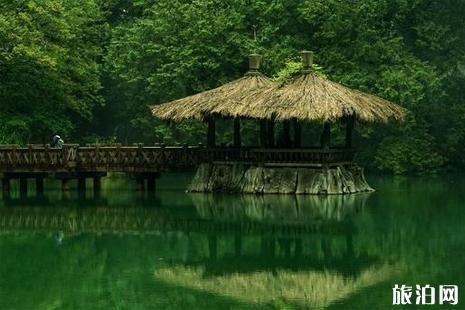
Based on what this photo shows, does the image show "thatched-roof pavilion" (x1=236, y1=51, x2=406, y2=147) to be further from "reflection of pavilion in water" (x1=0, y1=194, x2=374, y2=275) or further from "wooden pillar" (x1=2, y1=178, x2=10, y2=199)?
"wooden pillar" (x1=2, y1=178, x2=10, y2=199)

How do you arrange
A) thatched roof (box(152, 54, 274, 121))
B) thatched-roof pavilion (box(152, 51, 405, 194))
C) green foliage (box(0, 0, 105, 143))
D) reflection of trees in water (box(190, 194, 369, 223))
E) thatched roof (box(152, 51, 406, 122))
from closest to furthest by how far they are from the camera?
reflection of trees in water (box(190, 194, 369, 223)) < thatched roof (box(152, 51, 406, 122)) < thatched-roof pavilion (box(152, 51, 405, 194)) < thatched roof (box(152, 54, 274, 121)) < green foliage (box(0, 0, 105, 143))

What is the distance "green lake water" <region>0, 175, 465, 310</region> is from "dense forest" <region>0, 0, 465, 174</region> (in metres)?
9.97

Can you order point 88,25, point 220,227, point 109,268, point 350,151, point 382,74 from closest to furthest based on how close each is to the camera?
1. point 109,268
2. point 220,227
3. point 350,151
4. point 382,74
5. point 88,25

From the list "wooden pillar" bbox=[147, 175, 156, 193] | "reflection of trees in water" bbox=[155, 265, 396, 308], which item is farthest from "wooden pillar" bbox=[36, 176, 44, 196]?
"reflection of trees in water" bbox=[155, 265, 396, 308]

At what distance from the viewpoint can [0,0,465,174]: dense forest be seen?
41.2 metres

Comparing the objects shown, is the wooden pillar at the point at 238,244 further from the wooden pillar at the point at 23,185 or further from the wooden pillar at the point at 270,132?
the wooden pillar at the point at 23,185

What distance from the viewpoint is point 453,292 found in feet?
49.4

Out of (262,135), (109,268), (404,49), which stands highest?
(404,49)

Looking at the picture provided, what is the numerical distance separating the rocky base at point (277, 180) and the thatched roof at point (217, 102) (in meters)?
1.85

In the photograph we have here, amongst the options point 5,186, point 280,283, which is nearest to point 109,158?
point 5,186

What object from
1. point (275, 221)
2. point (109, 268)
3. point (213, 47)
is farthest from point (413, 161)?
point (109, 268)

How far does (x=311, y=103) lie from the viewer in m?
30.8

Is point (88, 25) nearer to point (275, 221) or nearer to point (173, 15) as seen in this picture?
point (173, 15)

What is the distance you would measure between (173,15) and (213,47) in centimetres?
299
